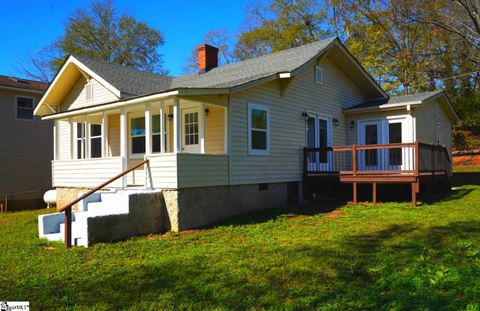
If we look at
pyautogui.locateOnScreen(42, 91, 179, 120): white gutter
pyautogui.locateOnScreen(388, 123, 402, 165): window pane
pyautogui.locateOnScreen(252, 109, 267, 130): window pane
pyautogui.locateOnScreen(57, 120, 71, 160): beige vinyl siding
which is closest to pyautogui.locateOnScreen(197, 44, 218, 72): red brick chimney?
pyautogui.locateOnScreen(57, 120, 71, 160): beige vinyl siding

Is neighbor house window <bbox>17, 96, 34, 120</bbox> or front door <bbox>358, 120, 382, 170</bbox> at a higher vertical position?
neighbor house window <bbox>17, 96, 34, 120</bbox>

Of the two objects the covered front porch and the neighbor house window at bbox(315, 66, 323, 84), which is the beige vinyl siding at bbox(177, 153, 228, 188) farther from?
the neighbor house window at bbox(315, 66, 323, 84)

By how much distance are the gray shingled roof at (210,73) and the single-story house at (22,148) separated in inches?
237

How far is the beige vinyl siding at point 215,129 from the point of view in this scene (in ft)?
38.0

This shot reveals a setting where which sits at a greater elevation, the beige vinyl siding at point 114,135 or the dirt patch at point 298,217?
the beige vinyl siding at point 114,135

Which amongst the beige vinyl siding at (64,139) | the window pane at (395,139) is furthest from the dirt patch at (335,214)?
the beige vinyl siding at (64,139)

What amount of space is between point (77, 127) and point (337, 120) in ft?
31.7

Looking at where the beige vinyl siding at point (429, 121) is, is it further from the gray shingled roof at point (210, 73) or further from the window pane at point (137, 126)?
the window pane at point (137, 126)

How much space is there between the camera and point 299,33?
1298 inches

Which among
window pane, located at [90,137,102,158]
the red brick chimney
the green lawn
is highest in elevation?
the red brick chimney

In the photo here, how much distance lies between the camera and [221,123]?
1161 centimetres

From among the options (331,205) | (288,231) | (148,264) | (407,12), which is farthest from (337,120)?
(407,12)

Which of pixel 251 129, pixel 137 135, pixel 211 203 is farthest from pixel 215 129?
pixel 137 135

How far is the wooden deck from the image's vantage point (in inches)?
Answer: 456
